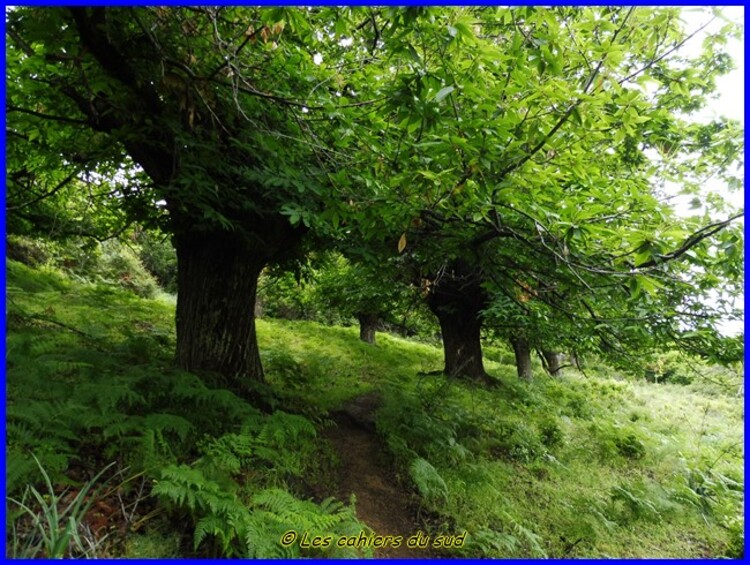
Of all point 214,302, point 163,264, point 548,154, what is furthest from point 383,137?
point 163,264

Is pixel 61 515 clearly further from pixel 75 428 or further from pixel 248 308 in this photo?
pixel 248 308

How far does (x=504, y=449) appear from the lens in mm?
6359

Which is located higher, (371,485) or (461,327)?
(461,327)

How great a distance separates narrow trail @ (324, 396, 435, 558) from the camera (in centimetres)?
378

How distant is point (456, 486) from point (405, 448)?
773mm

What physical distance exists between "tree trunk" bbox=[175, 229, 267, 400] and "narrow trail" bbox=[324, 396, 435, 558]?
4.82 ft

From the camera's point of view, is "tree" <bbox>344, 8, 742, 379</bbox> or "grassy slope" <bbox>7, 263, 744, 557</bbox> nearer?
"tree" <bbox>344, 8, 742, 379</bbox>

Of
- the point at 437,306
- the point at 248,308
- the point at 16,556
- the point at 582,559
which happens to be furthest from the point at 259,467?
the point at 437,306

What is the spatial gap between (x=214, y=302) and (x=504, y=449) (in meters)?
4.86

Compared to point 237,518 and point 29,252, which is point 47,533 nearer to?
point 237,518

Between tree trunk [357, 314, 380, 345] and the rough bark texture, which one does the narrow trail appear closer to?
the rough bark texture

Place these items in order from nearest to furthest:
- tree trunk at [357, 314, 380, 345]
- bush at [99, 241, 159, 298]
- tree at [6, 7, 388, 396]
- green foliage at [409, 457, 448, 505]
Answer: tree at [6, 7, 388, 396] → green foliage at [409, 457, 448, 505] → tree trunk at [357, 314, 380, 345] → bush at [99, 241, 159, 298]

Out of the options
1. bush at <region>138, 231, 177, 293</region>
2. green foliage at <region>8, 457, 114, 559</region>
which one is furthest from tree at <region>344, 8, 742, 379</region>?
bush at <region>138, 231, 177, 293</region>

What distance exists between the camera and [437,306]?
407 inches
